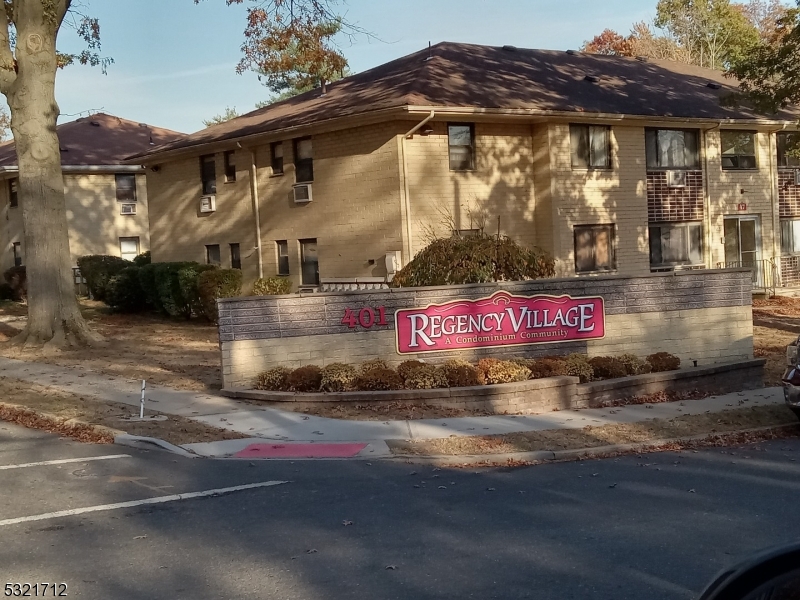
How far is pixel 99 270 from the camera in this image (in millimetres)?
32688

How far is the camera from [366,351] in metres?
14.3

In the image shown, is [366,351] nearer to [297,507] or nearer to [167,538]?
[297,507]

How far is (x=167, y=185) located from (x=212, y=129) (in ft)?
7.77

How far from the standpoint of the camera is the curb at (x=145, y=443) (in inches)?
420

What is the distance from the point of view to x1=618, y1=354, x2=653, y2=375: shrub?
47.1 ft

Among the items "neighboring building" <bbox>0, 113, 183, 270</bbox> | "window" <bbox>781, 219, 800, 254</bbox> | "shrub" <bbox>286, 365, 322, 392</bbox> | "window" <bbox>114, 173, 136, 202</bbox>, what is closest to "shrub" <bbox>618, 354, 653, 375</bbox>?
"shrub" <bbox>286, 365, 322, 392</bbox>

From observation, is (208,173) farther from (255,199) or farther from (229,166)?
(255,199)

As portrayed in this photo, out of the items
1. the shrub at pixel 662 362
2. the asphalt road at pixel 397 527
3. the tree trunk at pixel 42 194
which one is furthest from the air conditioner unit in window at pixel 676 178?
the asphalt road at pixel 397 527

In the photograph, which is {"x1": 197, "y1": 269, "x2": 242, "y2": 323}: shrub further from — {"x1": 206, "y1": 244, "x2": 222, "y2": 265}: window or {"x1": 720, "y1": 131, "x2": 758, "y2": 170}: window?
{"x1": 720, "y1": 131, "x2": 758, "y2": 170}: window

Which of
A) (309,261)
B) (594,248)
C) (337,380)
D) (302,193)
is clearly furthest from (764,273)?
(337,380)

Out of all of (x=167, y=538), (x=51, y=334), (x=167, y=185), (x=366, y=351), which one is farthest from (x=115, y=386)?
(x=167, y=185)

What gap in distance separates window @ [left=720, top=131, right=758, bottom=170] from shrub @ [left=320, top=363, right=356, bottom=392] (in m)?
19.0

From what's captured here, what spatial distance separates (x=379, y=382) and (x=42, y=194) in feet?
34.6

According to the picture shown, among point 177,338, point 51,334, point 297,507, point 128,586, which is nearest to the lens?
point 128,586
